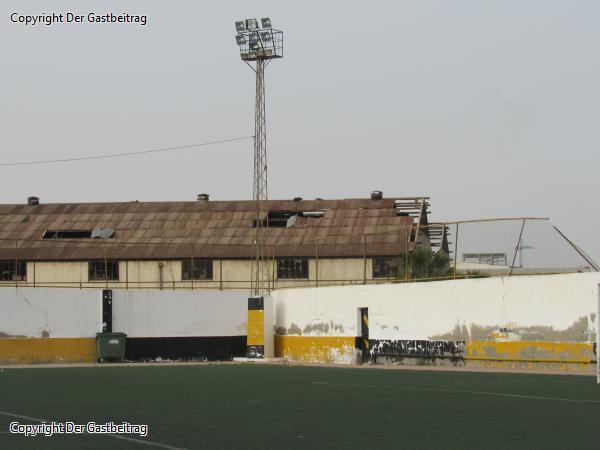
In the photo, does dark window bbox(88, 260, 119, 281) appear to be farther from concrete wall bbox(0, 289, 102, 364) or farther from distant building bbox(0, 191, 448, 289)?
concrete wall bbox(0, 289, 102, 364)

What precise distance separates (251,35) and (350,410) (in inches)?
1387

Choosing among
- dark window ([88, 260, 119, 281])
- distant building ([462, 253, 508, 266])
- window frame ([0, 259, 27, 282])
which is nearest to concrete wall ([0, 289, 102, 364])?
distant building ([462, 253, 508, 266])

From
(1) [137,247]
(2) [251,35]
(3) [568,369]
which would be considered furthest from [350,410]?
(1) [137,247]

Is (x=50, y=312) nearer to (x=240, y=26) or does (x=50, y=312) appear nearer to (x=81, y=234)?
(x=240, y=26)

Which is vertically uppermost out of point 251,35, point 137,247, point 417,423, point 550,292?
Answer: point 251,35

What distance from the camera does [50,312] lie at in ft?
129

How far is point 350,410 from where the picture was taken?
55.0 ft

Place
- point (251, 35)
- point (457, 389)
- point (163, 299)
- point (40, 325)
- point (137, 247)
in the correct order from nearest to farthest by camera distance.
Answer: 1. point (457, 389)
2. point (40, 325)
3. point (163, 299)
4. point (251, 35)
5. point (137, 247)

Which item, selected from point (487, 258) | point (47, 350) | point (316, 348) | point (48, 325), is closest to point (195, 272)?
point (48, 325)

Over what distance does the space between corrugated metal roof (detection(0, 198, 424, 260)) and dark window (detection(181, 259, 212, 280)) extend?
41 cm

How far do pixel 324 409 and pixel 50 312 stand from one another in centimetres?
2441

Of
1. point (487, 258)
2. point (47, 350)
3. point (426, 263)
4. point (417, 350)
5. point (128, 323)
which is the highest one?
point (426, 263)

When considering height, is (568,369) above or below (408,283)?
below

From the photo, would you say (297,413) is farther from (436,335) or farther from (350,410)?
(436,335)
